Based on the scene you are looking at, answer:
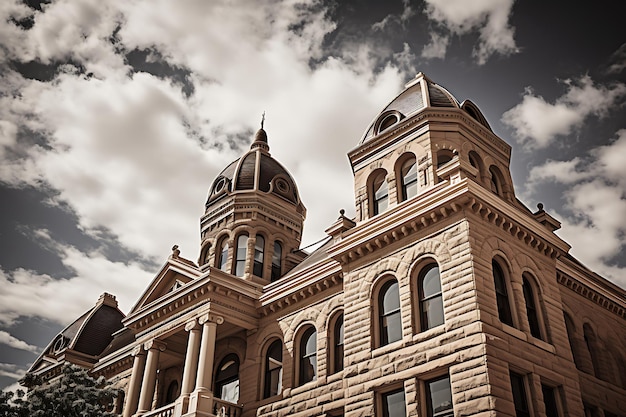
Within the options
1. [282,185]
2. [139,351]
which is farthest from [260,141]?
[139,351]

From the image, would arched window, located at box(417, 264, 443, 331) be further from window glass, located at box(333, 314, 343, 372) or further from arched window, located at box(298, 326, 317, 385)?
arched window, located at box(298, 326, 317, 385)

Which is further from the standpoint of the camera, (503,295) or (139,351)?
(139,351)

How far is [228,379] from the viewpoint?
88.1ft

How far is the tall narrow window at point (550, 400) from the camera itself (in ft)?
60.8

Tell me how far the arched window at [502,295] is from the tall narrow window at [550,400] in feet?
7.28

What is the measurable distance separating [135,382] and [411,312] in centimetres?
1475

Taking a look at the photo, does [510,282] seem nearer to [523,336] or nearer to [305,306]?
[523,336]

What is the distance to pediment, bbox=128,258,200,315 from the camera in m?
30.0

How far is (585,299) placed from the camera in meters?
24.7

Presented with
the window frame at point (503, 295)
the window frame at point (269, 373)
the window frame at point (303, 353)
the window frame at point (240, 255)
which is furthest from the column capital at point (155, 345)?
the window frame at point (503, 295)

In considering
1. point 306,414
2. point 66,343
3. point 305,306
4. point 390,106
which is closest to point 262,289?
point 305,306

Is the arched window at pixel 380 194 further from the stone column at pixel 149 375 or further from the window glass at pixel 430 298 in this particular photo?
the stone column at pixel 149 375

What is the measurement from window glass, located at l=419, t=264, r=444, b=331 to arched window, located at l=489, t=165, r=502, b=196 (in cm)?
571

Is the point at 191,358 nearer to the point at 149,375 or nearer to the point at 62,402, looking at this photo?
the point at 149,375
